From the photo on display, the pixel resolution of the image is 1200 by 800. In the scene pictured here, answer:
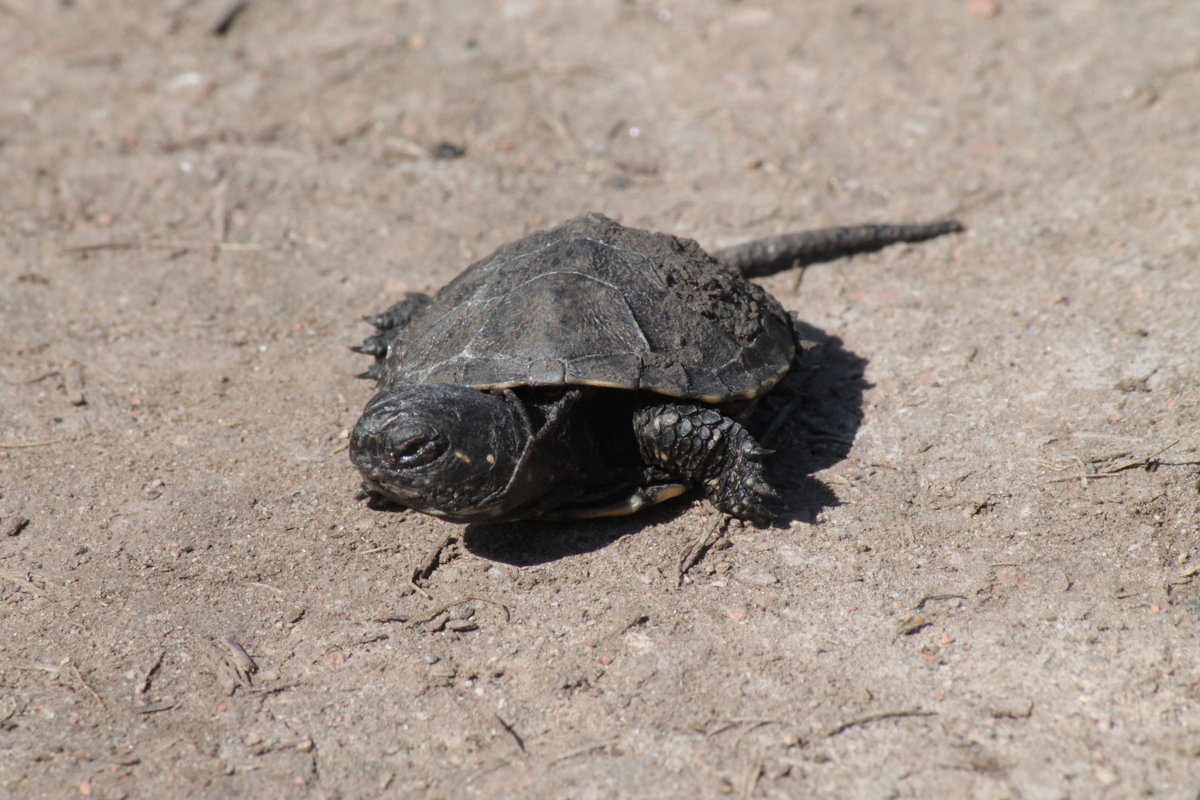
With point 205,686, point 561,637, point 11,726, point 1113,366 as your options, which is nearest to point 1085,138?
point 1113,366

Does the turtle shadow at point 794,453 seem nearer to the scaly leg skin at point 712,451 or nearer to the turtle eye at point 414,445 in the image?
the scaly leg skin at point 712,451

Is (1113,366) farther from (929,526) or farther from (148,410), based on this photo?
(148,410)

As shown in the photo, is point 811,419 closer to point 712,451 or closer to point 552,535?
point 712,451

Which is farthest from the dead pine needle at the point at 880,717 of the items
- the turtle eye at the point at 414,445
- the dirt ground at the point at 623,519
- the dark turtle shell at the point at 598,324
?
the turtle eye at the point at 414,445

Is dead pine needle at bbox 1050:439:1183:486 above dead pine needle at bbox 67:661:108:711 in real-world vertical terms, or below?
above

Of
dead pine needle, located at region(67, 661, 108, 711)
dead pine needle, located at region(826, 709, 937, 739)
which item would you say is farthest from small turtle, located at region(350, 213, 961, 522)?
dead pine needle, located at region(67, 661, 108, 711)

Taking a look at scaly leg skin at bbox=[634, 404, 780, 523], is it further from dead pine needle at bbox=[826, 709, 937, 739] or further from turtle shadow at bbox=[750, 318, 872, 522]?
dead pine needle at bbox=[826, 709, 937, 739]

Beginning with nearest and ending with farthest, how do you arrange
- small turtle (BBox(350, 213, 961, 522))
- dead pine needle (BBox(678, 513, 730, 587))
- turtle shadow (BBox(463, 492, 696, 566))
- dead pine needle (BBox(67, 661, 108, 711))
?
dead pine needle (BBox(67, 661, 108, 711))
small turtle (BBox(350, 213, 961, 522))
dead pine needle (BBox(678, 513, 730, 587))
turtle shadow (BBox(463, 492, 696, 566))
